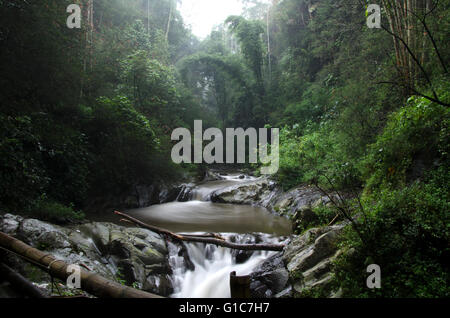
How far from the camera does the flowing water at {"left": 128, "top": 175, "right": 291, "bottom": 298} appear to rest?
4.92 meters

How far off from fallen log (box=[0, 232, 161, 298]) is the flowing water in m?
3.00

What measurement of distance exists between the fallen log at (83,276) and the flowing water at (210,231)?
3.00m

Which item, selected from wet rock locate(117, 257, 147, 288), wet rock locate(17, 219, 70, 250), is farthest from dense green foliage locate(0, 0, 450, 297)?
wet rock locate(117, 257, 147, 288)

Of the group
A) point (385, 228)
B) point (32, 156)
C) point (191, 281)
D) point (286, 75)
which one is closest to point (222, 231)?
point (191, 281)

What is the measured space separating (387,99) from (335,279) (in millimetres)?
5763

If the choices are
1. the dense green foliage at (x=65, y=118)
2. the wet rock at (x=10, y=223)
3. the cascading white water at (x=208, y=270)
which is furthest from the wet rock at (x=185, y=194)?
the wet rock at (x=10, y=223)

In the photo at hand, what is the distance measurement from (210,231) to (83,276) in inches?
196

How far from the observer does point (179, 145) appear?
44.3 ft

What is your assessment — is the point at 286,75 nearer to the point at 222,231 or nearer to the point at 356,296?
the point at 222,231

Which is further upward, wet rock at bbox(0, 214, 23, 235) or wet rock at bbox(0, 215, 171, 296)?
wet rock at bbox(0, 214, 23, 235)

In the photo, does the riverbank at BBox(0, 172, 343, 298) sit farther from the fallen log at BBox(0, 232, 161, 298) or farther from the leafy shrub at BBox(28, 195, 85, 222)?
the fallen log at BBox(0, 232, 161, 298)

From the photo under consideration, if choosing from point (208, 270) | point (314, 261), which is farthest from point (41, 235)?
point (314, 261)

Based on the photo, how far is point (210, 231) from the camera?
6836 millimetres

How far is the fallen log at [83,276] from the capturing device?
5.77 feet
